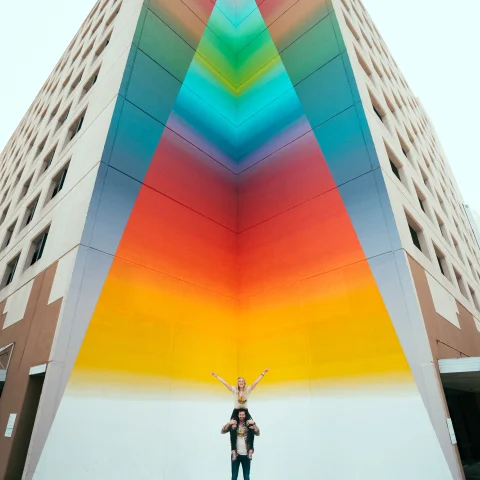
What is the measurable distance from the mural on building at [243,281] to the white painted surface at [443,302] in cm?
253

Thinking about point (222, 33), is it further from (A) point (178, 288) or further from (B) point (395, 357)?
(B) point (395, 357)

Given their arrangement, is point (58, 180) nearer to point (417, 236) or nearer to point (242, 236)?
point (242, 236)

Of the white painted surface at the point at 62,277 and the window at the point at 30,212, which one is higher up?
the window at the point at 30,212

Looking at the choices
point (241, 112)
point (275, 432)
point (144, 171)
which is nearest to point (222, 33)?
point (241, 112)

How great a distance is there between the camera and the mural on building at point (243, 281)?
7.61 m

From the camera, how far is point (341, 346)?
8781mm

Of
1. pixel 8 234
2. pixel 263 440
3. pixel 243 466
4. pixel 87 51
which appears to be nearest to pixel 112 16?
pixel 87 51

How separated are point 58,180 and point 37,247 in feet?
8.59

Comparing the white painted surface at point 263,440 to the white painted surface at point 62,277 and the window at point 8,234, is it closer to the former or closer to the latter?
the white painted surface at point 62,277

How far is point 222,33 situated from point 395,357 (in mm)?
15096

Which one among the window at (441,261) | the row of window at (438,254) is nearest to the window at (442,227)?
the row of window at (438,254)

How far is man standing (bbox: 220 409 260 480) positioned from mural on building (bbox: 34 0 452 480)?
6.16 ft

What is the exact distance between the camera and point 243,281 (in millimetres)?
12023

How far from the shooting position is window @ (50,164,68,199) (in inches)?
483
